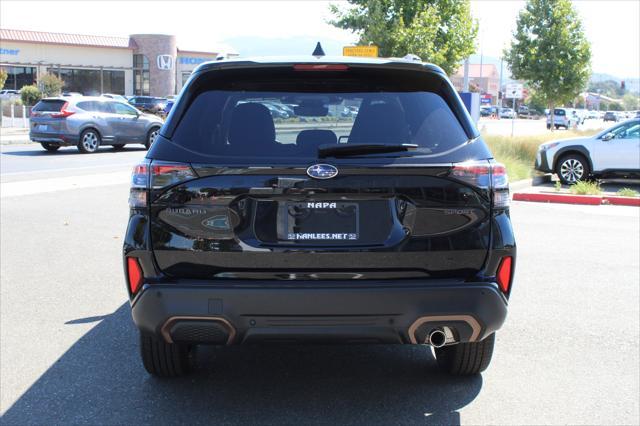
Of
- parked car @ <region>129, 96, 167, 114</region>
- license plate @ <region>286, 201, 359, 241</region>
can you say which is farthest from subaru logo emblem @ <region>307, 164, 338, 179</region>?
parked car @ <region>129, 96, 167, 114</region>

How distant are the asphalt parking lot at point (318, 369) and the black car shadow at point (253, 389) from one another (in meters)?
0.01

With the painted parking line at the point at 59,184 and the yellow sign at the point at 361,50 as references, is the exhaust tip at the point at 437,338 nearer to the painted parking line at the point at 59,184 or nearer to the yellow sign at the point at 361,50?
the painted parking line at the point at 59,184

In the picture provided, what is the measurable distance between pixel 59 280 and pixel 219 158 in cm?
402

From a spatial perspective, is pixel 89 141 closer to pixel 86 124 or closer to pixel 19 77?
pixel 86 124

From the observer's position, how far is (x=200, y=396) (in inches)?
163

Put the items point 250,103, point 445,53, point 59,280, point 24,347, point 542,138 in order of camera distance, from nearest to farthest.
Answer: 1. point 250,103
2. point 24,347
3. point 59,280
4. point 542,138
5. point 445,53

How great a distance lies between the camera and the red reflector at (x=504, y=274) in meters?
3.64

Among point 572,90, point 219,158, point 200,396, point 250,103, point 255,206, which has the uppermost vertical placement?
point 572,90

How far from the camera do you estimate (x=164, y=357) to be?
4.17 metres

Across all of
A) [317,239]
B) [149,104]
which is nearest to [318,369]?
[317,239]

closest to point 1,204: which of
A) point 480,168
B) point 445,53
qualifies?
point 480,168

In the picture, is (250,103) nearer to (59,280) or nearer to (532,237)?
(59,280)

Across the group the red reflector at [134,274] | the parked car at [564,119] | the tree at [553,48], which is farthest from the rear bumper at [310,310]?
the parked car at [564,119]

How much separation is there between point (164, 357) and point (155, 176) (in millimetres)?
1193
